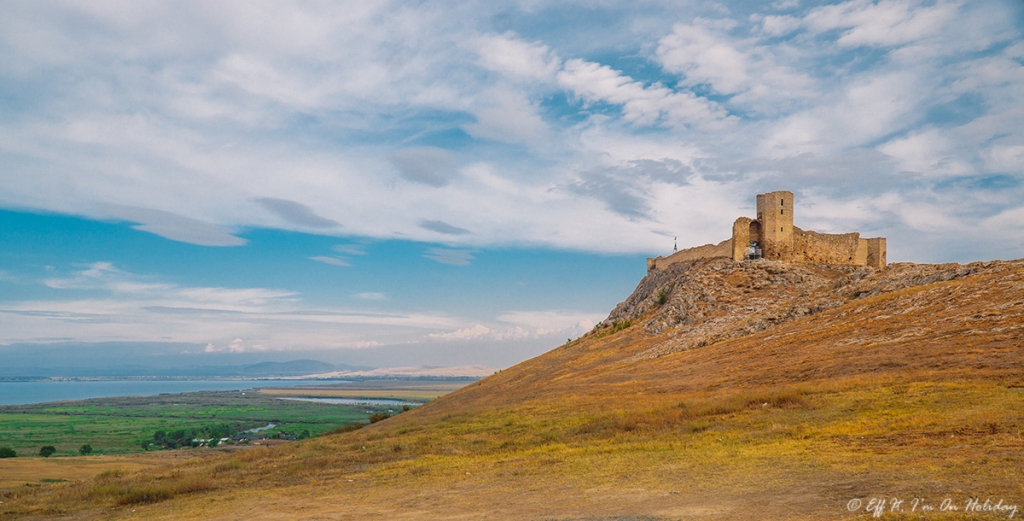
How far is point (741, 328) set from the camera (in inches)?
1718

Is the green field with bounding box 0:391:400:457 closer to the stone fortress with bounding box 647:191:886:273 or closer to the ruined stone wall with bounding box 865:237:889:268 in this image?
the stone fortress with bounding box 647:191:886:273

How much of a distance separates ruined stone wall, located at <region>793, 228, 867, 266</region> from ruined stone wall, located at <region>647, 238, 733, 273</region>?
730 centimetres

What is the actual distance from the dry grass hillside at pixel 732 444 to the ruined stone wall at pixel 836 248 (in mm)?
19234

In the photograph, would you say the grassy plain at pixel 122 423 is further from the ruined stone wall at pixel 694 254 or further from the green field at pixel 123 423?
the ruined stone wall at pixel 694 254

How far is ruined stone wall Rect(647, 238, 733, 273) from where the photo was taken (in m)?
62.9

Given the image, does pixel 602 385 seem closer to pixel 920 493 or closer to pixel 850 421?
pixel 850 421

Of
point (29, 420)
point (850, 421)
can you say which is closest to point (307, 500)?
point (850, 421)

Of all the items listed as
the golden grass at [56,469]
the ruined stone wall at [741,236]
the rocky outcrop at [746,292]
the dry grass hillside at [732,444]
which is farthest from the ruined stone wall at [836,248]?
the golden grass at [56,469]

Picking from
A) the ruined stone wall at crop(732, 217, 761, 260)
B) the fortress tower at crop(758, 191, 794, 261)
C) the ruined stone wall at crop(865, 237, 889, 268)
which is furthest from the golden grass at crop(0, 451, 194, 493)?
the ruined stone wall at crop(865, 237, 889, 268)

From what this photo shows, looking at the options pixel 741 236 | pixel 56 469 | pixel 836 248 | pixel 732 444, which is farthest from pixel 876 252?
pixel 56 469

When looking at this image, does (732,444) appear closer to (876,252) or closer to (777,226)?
(777,226)

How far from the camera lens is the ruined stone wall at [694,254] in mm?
62912

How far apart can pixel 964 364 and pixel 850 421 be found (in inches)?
306

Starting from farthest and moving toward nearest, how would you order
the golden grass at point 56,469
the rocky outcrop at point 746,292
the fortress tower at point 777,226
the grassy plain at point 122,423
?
the grassy plain at point 122,423
the fortress tower at point 777,226
the rocky outcrop at point 746,292
the golden grass at point 56,469
